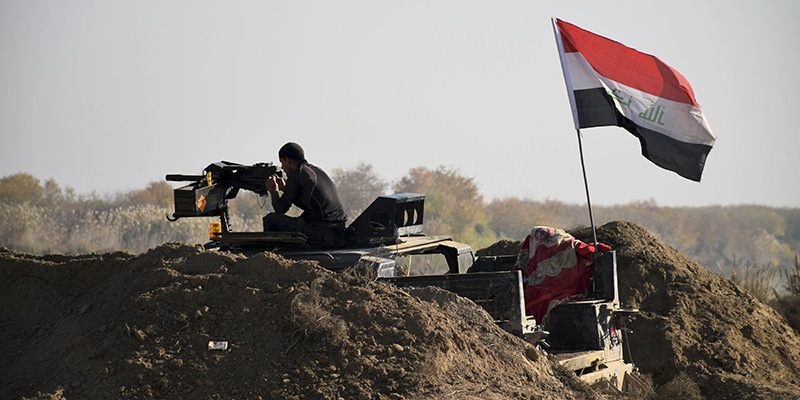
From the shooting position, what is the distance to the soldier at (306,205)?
319 inches

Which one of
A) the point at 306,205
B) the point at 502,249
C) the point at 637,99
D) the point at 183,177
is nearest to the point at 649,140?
the point at 637,99

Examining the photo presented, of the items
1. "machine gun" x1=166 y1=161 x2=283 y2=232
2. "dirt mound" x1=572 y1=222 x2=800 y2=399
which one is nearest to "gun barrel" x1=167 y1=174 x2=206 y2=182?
"machine gun" x1=166 y1=161 x2=283 y2=232

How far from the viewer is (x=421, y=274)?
7992 mm

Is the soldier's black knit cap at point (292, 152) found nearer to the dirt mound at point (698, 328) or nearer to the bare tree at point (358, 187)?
the dirt mound at point (698, 328)

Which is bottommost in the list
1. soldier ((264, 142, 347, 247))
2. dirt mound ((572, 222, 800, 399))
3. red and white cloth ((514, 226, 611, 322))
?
dirt mound ((572, 222, 800, 399))

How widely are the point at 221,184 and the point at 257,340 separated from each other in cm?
322

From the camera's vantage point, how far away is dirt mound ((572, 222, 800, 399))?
961 cm

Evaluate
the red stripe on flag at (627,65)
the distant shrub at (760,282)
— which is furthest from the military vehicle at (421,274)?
the distant shrub at (760,282)

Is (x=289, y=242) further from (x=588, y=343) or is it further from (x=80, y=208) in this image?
(x=80, y=208)

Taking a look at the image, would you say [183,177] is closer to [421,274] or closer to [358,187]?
[421,274]

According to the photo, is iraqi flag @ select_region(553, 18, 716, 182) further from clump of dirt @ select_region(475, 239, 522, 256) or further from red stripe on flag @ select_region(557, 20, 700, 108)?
clump of dirt @ select_region(475, 239, 522, 256)

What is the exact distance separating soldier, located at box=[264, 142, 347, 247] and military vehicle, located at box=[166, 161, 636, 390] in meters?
0.12

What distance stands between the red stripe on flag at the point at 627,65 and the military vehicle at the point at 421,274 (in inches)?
80.5

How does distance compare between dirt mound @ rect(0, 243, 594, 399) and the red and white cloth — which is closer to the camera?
dirt mound @ rect(0, 243, 594, 399)
